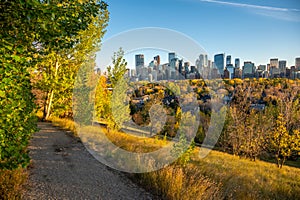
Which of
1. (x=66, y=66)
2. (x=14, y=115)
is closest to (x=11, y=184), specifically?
(x=14, y=115)

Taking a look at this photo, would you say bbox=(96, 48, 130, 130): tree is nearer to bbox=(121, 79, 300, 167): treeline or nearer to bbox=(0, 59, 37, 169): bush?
bbox=(121, 79, 300, 167): treeline

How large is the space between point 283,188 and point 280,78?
6977cm

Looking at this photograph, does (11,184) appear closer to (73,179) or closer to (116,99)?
(73,179)

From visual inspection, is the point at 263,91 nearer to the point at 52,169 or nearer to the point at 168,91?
the point at 168,91

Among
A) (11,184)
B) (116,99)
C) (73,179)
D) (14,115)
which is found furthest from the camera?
(116,99)

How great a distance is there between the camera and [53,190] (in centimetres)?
524

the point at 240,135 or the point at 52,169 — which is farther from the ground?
the point at 52,169

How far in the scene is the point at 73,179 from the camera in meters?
6.05

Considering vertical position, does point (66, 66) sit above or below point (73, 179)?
above

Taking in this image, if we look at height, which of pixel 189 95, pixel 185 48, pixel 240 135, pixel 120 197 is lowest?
pixel 240 135

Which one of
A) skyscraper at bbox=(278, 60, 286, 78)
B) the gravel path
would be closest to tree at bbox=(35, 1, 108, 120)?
the gravel path

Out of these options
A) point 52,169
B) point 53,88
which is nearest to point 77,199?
point 52,169

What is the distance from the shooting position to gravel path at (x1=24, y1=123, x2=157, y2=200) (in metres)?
5.20

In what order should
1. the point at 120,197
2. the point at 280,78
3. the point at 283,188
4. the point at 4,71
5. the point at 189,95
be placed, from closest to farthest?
the point at 4,71
the point at 120,197
the point at 283,188
the point at 189,95
the point at 280,78
